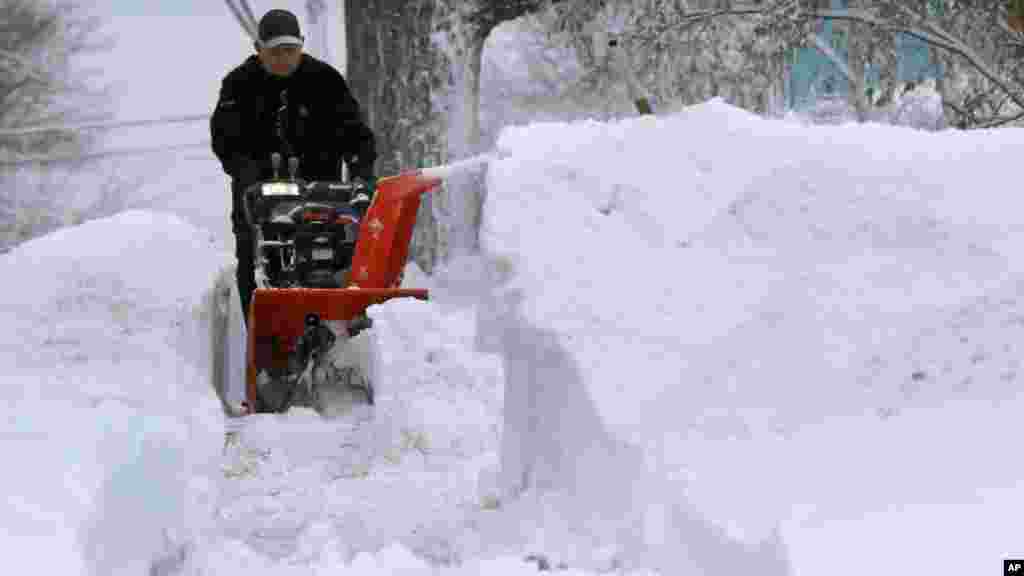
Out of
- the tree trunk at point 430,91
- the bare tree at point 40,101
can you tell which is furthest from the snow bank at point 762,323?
the bare tree at point 40,101

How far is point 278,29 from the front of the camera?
838 centimetres

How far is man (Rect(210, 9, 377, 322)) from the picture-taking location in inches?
336

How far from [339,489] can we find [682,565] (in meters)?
2.15

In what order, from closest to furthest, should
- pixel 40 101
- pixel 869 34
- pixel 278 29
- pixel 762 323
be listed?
pixel 762 323, pixel 278 29, pixel 869 34, pixel 40 101

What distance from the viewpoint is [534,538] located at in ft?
15.1

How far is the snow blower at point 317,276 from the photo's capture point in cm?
780

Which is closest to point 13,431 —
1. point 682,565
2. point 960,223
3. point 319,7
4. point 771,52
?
point 682,565

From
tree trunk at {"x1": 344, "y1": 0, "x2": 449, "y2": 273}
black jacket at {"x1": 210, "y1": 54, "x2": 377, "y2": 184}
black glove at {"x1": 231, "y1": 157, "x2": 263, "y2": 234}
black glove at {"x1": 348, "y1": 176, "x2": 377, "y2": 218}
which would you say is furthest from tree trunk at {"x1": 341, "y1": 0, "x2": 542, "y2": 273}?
black glove at {"x1": 348, "y1": 176, "x2": 377, "y2": 218}

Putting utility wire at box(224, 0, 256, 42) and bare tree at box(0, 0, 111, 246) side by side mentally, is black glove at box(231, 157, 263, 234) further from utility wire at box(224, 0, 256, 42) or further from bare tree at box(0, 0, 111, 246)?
bare tree at box(0, 0, 111, 246)

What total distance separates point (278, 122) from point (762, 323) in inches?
177

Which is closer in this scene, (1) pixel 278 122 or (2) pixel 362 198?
(2) pixel 362 198

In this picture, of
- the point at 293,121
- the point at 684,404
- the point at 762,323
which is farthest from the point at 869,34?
the point at 684,404

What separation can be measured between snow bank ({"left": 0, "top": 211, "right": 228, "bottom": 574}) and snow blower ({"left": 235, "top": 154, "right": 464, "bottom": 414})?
39 centimetres

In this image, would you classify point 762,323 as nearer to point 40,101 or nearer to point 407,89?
point 407,89
